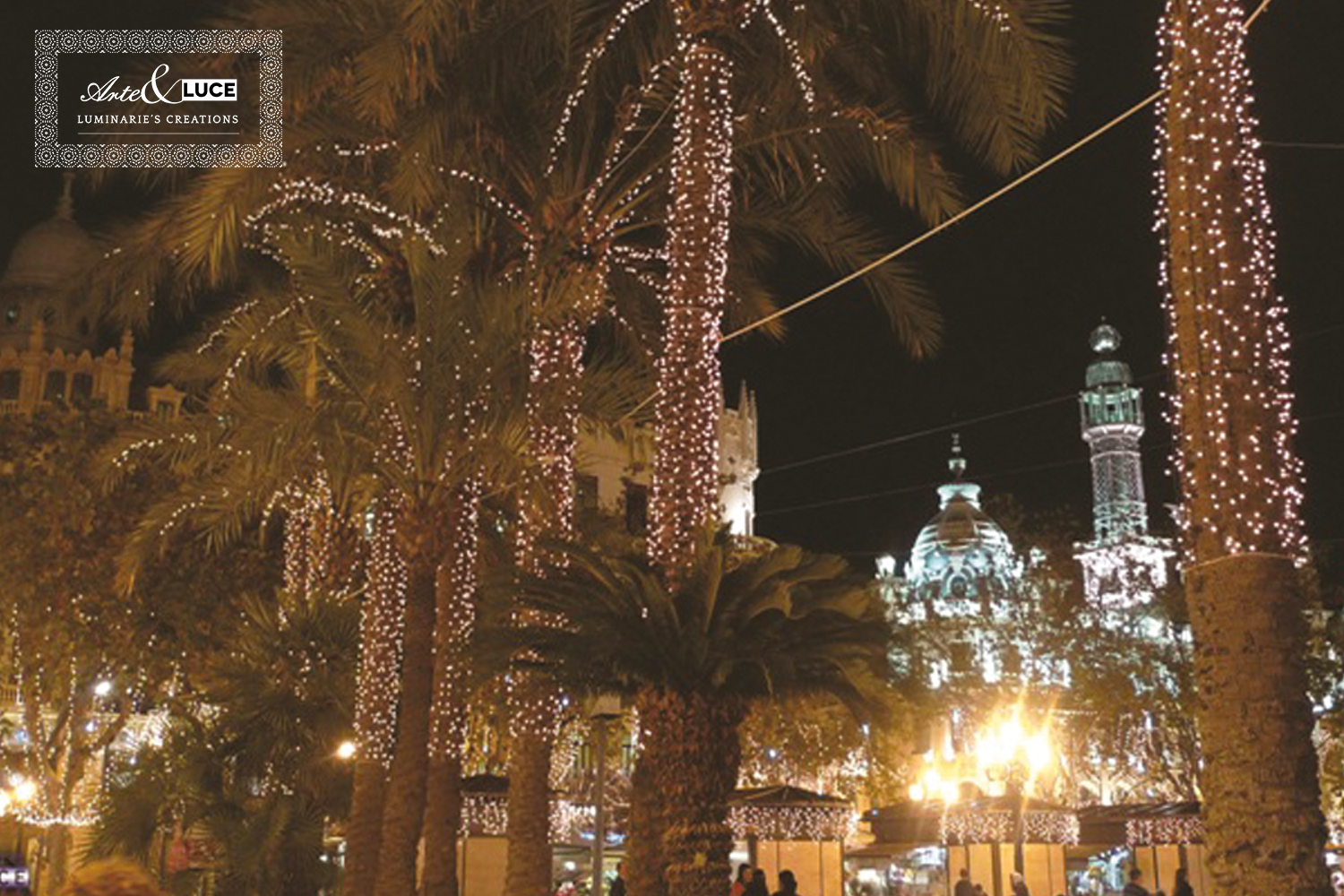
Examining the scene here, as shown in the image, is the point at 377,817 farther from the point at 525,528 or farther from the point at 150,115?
the point at 150,115

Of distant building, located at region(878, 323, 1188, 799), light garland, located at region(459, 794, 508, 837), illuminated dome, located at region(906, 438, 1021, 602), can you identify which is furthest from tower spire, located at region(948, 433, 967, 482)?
light garland, located at region(459, 794, 508, 837)

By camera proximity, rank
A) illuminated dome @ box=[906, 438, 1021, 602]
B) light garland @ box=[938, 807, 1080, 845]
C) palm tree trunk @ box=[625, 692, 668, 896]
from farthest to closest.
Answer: illuminated dome @ box=[906, 438, 1021, 602] < light garland @ box=[938, 807, 1080, 845] < palm tree trunk @ box=[625, 692, 668, 896]

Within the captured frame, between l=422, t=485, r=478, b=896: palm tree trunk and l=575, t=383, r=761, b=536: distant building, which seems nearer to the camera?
l=422, t=485, r=478, b=896: palm tree trunk

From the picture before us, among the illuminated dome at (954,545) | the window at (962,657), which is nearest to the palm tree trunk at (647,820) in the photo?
the window at (962,657)

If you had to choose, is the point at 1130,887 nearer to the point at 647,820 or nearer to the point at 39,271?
the point at 647,820

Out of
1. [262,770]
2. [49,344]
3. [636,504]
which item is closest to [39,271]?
[49,344]

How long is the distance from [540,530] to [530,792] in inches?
104

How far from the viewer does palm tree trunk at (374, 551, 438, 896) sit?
48.3 ft

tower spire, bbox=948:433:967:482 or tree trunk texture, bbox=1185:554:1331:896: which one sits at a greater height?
tower spire, bbox=948:433:967:482

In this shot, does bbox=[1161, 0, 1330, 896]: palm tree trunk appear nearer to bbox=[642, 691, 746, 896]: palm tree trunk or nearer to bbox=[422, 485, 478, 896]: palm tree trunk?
bbox=[642, 691, 746, 896]: palm tree trunk

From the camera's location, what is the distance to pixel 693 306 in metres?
13.1

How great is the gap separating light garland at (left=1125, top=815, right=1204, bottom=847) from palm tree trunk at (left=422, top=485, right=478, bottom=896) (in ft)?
51.0

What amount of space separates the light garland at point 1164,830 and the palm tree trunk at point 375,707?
15804mm

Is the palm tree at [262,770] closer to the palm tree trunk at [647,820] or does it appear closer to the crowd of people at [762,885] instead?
the crowd of people at [762,885]
